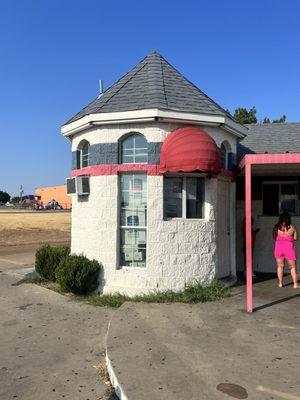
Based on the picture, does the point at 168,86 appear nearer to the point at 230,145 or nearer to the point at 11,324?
the point at 230,145

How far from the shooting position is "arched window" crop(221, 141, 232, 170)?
1071 centimetres

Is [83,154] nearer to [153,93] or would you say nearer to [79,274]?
[153,93]

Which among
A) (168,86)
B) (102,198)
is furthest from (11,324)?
(168,86)

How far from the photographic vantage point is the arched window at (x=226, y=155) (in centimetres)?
1071

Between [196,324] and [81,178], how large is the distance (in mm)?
4434

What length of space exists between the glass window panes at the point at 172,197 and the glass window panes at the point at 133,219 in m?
0.42

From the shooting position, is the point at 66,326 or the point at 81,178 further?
the point at 81,178

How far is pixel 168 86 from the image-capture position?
33.5 feet

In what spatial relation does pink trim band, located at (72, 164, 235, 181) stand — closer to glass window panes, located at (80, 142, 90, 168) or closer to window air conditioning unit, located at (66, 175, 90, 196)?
window air conditioning unit, located at (66, 175, 90, 196)

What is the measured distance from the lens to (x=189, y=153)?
8750 mm

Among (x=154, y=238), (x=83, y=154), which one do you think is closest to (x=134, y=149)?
(x=83, y=154)

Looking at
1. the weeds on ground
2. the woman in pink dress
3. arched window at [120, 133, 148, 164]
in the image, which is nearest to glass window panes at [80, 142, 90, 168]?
arched window at [120, 133, 148, 164]

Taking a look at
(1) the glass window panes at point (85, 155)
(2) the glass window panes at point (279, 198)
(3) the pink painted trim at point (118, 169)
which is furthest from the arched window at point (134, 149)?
(2) the glass window panes at point (279, 198)

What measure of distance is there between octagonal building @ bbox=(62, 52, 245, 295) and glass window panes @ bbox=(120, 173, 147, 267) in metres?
0.02
